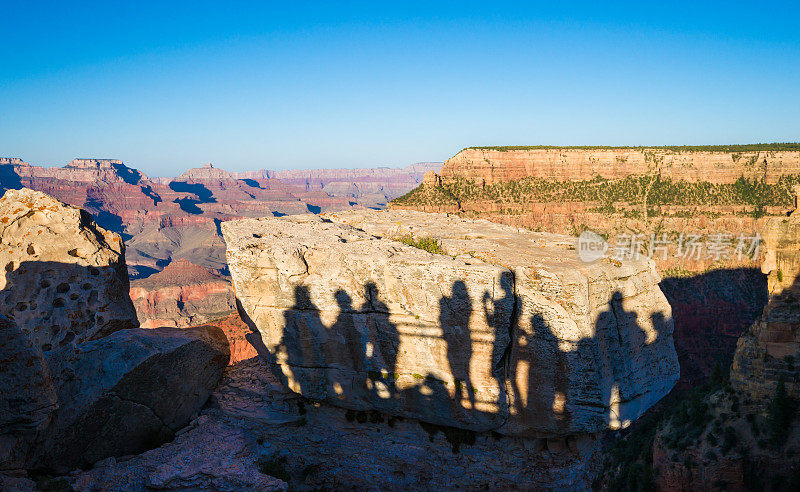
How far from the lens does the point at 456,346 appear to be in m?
12.3

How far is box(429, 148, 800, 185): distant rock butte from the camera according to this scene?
241 ft

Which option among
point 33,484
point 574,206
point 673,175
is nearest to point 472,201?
point 574,206

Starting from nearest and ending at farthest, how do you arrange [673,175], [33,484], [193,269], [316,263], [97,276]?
[33,484] → [316,263] → [97,276] → [673,175] → [193,269]

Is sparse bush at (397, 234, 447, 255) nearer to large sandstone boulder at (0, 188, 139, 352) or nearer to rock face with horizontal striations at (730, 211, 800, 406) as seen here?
large sandstone boulder at (0, 188, 139, 352)

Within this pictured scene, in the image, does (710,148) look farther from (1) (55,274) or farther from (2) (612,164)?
(1) (55,274)

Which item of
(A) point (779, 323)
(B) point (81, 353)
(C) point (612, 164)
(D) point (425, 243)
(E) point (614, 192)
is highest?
→ (C) point (612, 164)

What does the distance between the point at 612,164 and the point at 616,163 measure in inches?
29.0

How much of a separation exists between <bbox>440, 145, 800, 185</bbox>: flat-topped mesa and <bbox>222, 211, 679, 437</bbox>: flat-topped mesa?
7539cm

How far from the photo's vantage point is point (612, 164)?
83.1 m

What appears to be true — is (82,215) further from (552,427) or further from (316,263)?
(552,427)

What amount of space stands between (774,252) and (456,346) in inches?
536

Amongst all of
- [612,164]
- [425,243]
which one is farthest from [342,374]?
[612,164]

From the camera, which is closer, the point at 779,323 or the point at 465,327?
the point at 465,327

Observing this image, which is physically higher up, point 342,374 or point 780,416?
point 342,374
